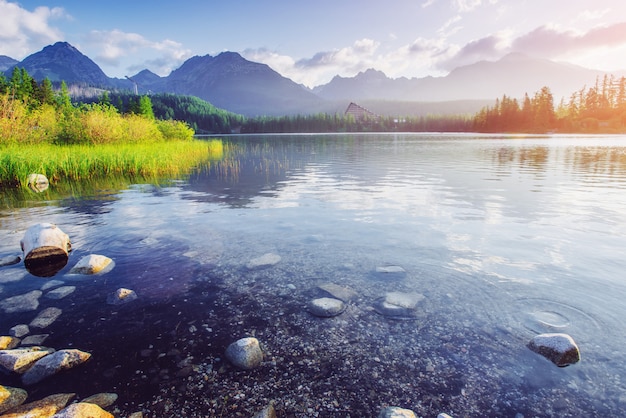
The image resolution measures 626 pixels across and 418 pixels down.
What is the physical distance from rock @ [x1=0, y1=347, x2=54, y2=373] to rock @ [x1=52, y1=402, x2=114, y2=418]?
1.83 meters

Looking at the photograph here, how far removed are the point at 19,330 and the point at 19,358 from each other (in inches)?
53.6

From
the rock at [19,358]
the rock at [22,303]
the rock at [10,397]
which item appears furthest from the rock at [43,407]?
the rock at [22,303]

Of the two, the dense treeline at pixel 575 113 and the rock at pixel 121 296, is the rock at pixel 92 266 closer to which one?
the rock at pixel 121 296

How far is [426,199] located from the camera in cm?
1764

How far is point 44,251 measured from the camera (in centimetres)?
921

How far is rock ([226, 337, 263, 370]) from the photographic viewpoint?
4973 mm

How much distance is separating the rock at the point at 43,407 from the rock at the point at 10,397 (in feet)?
0.43

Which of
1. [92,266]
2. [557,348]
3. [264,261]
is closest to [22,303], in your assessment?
[92,266]

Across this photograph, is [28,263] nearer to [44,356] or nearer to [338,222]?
[44,356]

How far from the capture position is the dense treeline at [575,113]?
137m

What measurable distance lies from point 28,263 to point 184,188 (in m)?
14.3

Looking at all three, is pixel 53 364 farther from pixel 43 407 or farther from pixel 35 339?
pixel 35 339

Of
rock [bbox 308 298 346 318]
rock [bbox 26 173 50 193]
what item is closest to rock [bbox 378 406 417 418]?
rock [bbox 308 298 346 318]

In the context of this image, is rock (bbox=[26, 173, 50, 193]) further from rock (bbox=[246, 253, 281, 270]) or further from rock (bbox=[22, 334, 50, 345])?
rock (bbox=[22, 334, 50, 345])
